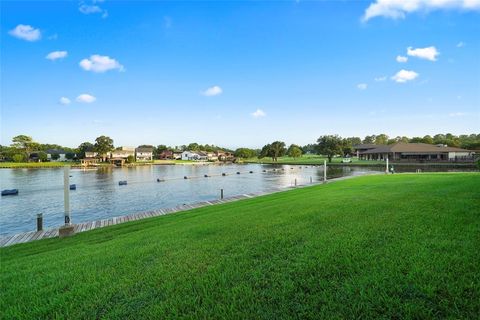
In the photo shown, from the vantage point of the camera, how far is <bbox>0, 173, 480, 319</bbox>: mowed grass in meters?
2.58

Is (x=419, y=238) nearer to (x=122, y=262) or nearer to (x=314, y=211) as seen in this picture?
(x=314, y=211)

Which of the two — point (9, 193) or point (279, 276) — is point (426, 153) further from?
point (9, 193)

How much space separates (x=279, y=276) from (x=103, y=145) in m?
99.3

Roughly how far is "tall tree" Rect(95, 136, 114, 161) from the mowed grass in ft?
313

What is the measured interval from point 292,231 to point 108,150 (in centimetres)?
9961

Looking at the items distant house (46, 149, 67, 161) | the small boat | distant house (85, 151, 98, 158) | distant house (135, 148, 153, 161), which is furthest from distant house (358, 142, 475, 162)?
distant house (46, 149, 67, 161)

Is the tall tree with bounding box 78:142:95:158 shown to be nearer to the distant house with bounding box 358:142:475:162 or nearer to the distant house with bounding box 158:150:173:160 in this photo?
the distant house with bounding box 158:150:173:160

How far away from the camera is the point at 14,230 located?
14.6 metres

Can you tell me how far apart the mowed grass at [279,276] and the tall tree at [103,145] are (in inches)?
3759

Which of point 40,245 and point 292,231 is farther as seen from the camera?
point 40,245

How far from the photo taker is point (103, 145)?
9069cm

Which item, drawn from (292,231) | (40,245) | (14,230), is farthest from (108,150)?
(292,231)

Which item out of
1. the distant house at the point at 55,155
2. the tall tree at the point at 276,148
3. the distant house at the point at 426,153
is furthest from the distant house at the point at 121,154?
the distant house at the point at 426,153

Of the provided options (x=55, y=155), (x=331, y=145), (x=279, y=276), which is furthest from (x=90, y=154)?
(x=279, y=276)
